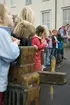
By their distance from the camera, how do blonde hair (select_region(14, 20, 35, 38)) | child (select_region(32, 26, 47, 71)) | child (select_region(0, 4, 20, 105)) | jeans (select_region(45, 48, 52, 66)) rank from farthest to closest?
jeans (select_region(45, 48, 52, 66)) < child (select_region(32, 26, 47, 71)) < blonde hair (select_region(14, 20, 35, 38)) < child (select_region(0, 4, 20, 105))

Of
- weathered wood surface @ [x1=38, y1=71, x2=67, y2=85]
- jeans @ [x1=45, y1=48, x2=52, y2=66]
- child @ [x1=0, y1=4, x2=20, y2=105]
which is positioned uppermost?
child @ [x1=0, y1=4, x2=20, y2=105]

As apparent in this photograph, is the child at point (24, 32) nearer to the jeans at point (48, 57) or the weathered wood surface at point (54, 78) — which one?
the weathered wood surface at point (54, 78)

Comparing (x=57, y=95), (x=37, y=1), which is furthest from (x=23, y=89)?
(x=37, y=1)

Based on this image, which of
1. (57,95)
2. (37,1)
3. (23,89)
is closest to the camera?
(23,89)

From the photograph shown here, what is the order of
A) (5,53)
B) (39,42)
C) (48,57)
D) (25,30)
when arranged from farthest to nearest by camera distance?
1. (48,57)
2. (39,42)
3. (25,30)
4. (5,53)

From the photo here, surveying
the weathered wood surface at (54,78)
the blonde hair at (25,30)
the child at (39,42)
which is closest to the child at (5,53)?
the blonde hair at (25,30)

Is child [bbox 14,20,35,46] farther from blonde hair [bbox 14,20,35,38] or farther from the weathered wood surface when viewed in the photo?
the weathered wood surface

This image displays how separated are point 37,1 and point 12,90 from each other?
28793 millimetres

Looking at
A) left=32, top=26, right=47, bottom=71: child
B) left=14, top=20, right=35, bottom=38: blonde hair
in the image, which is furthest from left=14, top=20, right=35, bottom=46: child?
left=32, top=26, right=47, bottom=71: child

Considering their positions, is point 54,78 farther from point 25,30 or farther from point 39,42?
point 39,42

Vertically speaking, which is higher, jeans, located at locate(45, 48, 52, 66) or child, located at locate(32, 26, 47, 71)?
child, located at locate(32, 26, 47, 71)

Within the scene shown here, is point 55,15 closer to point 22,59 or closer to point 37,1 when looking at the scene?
point 37,1

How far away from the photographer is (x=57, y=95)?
7379 millimetres

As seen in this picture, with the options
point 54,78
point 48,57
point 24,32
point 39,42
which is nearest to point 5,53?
point 24,32
